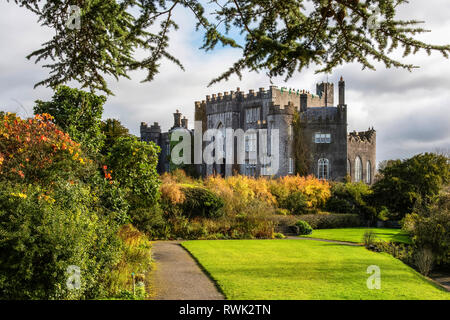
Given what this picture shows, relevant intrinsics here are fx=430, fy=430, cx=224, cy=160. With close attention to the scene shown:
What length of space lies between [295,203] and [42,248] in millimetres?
18393

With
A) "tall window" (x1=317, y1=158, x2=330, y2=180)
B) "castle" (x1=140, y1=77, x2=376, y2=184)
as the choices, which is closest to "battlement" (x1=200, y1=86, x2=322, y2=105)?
"castle" (x1=140, y1=77, x2=376, y2=184)

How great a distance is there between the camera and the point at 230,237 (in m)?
17.6

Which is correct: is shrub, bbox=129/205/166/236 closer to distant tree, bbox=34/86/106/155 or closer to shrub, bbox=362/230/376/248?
distant tree, bbox=34/86/106/155

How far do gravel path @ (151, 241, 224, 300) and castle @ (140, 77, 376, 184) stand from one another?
70.6 feet

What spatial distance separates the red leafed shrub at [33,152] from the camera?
864 centimetres

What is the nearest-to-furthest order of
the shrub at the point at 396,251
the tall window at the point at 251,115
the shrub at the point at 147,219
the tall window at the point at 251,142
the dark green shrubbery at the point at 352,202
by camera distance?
the shrub at the point at 396,251 < the shrub at the point at 147,219 < the dark green shrubbery at the point at 352,202 < the tall window at the point at 251,142 < the tall window at the point at 251,115

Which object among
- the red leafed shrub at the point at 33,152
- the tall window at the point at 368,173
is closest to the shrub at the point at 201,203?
the red leafed shrub at the point at 33,152

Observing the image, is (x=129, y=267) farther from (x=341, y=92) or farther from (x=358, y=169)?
(x=358, y=169)

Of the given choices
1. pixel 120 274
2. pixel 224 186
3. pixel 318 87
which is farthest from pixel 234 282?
pixel 318 87

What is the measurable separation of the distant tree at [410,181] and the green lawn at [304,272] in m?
10.7

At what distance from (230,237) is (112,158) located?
704 centimetres

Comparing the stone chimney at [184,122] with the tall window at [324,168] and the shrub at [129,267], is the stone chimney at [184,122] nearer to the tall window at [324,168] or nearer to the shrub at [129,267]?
the tall window at [324,168]

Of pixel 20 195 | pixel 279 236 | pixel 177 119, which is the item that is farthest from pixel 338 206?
pixel 177 119

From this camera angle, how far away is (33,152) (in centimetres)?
894
